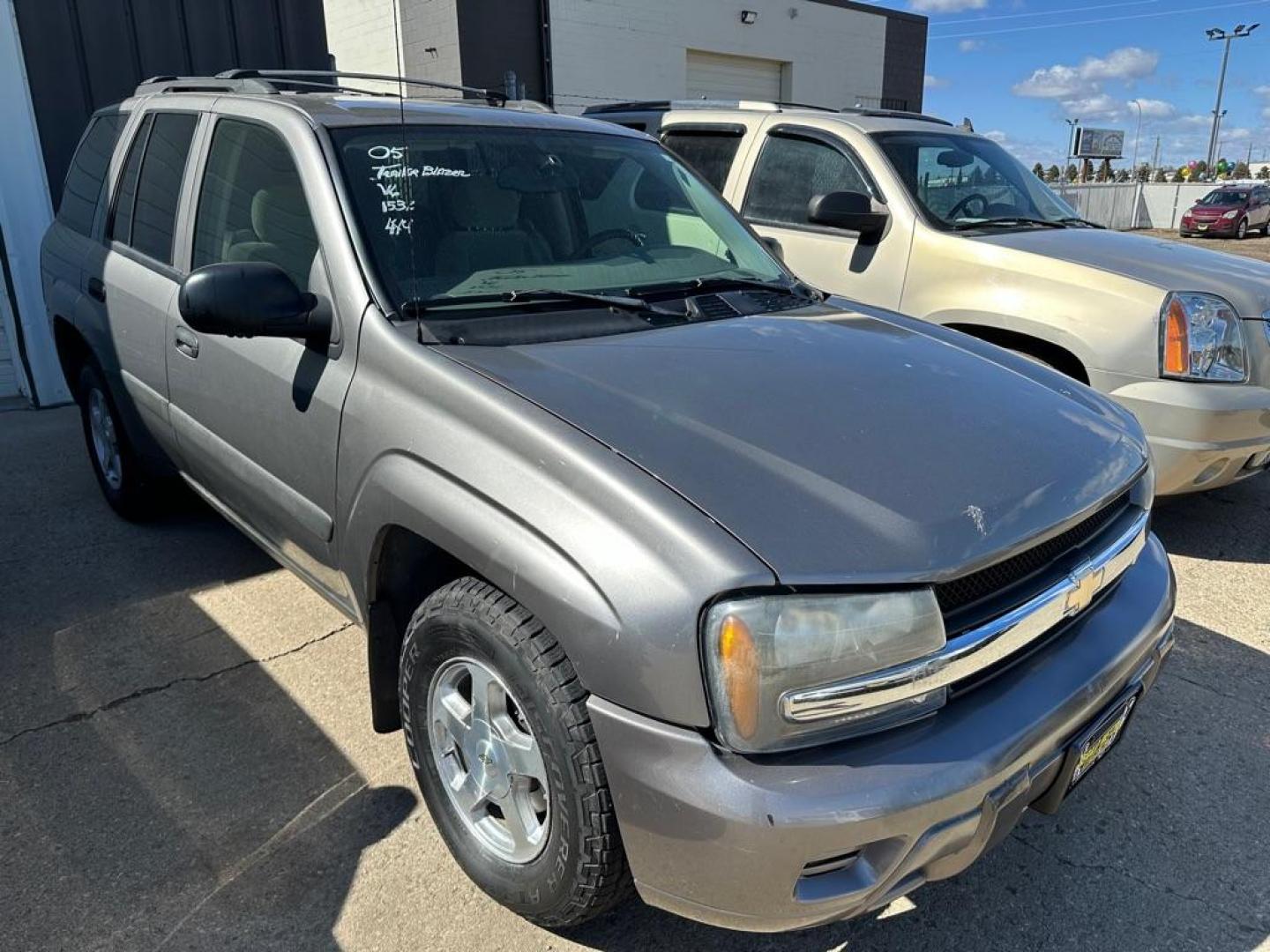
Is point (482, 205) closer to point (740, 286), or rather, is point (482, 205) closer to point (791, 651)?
point (740, 286)

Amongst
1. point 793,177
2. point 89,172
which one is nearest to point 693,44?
point 793,177

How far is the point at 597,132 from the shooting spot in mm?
3467

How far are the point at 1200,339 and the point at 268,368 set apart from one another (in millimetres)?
3764

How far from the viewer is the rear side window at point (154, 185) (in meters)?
3.47

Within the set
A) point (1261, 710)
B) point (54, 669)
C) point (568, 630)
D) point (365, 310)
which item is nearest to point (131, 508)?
point (54, 669)

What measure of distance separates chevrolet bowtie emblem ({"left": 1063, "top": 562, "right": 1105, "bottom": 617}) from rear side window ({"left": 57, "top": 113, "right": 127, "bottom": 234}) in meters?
4.12

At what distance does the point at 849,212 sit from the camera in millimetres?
4840

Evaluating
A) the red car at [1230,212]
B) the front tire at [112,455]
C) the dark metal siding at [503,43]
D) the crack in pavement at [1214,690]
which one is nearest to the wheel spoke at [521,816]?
the crack in pavement at [1214,690]

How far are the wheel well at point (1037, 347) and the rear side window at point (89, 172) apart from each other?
3943mm

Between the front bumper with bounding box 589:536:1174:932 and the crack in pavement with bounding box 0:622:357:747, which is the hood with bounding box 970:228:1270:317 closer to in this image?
the front bumper with bounding box 589:536:1174:932

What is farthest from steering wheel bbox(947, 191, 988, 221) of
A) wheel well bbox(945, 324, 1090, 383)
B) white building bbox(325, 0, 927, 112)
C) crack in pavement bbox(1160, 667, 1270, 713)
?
white building bbox(325, 0, 927, 112)

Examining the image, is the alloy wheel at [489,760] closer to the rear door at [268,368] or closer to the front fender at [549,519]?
the front fender at [549,519]

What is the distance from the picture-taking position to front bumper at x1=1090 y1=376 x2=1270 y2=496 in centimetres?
401

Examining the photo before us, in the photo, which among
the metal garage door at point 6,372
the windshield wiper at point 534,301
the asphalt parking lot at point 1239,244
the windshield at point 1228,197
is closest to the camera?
the windshield wiper at point 534,301
